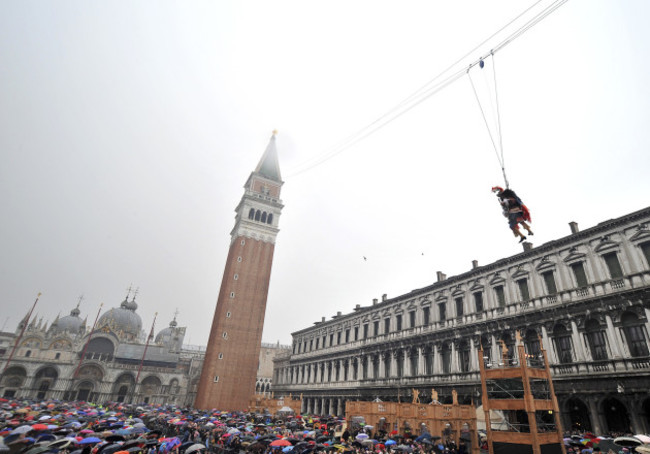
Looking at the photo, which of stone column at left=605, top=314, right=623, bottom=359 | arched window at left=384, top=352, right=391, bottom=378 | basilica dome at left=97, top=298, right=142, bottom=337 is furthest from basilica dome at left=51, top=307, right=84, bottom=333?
stone column at left=605, top=314, right=623, bottom=359

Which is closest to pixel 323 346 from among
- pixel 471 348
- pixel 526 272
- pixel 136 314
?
pixel 471 348

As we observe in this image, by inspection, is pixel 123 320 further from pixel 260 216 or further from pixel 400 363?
pixel 400 363

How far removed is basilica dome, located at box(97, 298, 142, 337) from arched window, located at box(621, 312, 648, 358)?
8467cm

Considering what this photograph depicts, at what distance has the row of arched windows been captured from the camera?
199 feet

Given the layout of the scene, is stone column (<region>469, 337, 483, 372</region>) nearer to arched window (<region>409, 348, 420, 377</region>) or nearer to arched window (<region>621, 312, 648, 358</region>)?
arched window (<region>409, 348, 420, 377</region>)

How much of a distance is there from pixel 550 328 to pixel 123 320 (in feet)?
282

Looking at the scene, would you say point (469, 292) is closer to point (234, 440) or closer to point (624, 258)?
point (624, 258)

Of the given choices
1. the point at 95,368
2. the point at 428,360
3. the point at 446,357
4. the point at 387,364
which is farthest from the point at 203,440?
the point at 95,368

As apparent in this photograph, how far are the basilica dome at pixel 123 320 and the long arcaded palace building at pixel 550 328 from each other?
2401 inches

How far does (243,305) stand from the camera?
5412 cm

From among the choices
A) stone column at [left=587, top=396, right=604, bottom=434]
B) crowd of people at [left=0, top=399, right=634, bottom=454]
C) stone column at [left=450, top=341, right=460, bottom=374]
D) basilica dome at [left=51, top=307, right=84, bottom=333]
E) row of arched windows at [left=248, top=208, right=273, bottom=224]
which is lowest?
crowd of people at [left=0, top=399, right=634, bottom=454]

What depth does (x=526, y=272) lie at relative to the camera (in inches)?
1035

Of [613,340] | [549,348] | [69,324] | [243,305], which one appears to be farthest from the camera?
[69,324]

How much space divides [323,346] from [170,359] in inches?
1679
